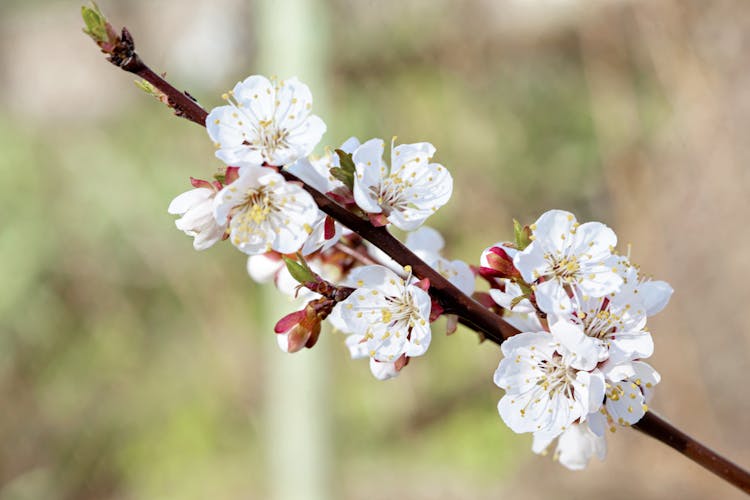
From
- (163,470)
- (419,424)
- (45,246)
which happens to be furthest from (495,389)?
(45,246)

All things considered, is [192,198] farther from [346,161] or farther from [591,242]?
[591,242]

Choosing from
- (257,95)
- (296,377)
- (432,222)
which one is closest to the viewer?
(257,95)

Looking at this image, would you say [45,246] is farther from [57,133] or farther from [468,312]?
[468,312]

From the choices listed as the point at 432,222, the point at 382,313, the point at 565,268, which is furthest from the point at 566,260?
the point at 432,222

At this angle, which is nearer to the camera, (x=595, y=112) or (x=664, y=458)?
(x=664, y=458)

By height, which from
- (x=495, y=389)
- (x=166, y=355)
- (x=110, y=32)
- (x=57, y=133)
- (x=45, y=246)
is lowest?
(x=495, y=389)

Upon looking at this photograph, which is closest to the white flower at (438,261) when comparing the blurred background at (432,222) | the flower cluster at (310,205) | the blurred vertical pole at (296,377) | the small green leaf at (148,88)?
the flower cluster at (310,205)

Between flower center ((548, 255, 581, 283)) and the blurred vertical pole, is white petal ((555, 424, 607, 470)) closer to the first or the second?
flower center ((548, 255, 581, 283))

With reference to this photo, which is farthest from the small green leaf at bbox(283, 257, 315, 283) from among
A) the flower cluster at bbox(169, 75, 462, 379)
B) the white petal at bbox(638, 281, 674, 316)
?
the white petal at bbox(638, 281, 674, 316)
